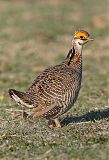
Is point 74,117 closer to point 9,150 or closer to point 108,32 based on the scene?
point 9,150

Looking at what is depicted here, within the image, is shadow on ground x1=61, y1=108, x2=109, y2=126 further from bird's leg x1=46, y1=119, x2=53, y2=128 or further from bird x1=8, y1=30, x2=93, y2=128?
bird x1=8, y1=30, x2=93, y2=128

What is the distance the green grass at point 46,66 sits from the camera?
23.7 ft

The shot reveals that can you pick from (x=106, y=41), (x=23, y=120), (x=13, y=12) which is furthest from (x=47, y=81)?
(x=13, y=12)

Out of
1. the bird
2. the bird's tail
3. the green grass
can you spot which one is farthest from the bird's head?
the bird's tail

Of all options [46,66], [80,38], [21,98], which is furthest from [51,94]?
[46,66]

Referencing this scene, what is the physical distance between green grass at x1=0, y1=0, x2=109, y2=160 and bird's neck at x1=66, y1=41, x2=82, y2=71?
2.97 feet

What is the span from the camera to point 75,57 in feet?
28.5

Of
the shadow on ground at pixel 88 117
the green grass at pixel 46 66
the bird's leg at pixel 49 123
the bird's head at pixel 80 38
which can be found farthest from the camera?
the shadow on ground at pixel 88 117

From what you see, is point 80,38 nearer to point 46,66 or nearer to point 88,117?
point 88,117

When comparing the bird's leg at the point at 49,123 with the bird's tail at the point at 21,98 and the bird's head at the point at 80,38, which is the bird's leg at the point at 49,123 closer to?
the bird's tail at the point at 21,98

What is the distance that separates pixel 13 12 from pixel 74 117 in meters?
19.0

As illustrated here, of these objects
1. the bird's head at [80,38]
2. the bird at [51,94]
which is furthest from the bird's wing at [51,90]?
the bird's head at [80,38]

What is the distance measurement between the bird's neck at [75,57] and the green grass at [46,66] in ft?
2.97

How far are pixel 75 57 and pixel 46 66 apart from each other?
783cm
